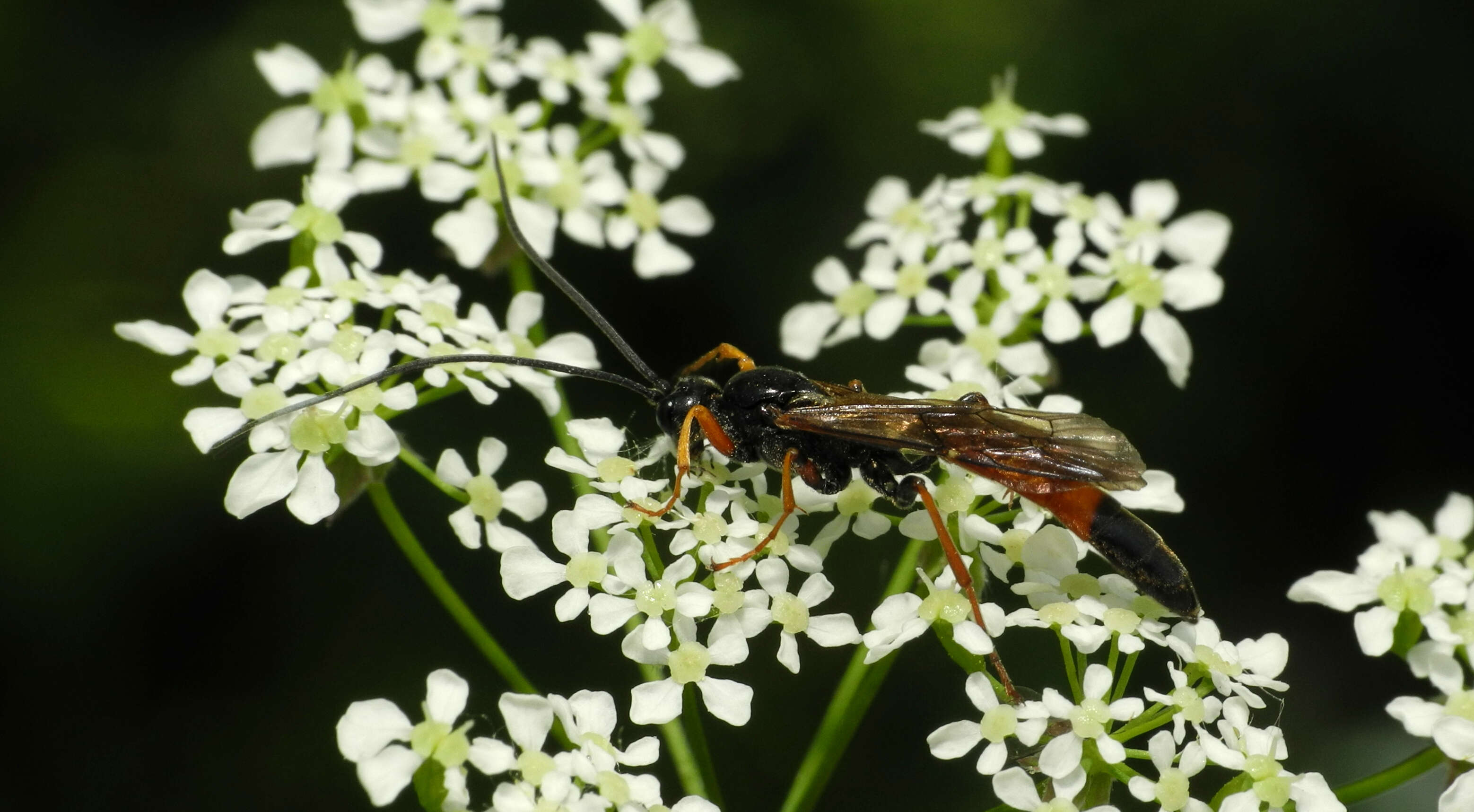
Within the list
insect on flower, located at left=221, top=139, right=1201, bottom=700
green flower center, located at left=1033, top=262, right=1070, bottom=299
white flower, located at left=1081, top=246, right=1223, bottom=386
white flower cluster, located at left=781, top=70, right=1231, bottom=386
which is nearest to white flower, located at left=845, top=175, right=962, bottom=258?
white flower cluster, located at left=781, top=70, right=1231, bottom=386

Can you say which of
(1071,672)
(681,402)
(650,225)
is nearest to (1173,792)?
(1071,672)

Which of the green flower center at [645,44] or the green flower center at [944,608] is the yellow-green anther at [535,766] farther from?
the green flower center at [645,44]

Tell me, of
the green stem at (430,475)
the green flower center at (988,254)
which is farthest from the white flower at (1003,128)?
the green stem at (430,475)

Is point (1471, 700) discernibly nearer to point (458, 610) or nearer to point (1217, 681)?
point (1217, 681)

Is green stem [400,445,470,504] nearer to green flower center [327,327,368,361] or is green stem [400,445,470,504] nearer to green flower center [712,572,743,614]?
green flower center [327,327,368,361]

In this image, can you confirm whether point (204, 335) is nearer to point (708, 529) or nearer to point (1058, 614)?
point (708, 529)

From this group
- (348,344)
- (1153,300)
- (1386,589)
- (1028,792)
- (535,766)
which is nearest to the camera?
(535,766)
